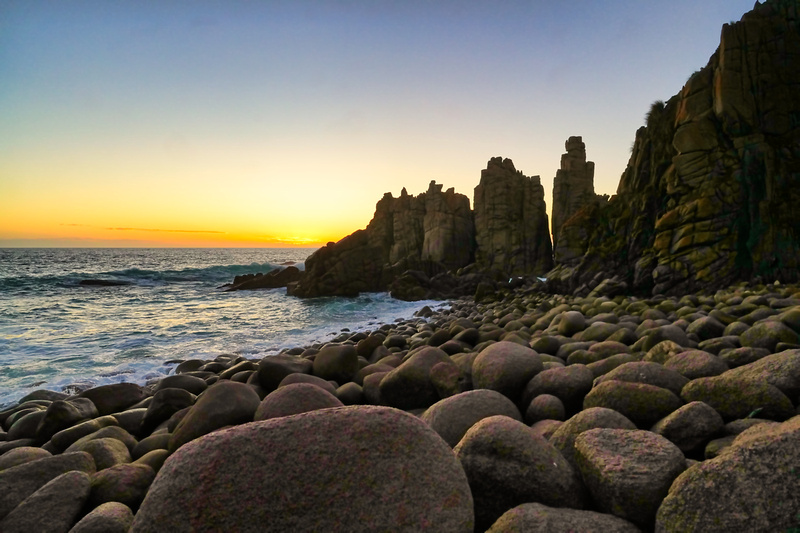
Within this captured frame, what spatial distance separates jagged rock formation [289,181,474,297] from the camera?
3578 cm

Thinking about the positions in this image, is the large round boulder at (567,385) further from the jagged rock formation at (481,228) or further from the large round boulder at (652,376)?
the jagged rock formation at (481,228)

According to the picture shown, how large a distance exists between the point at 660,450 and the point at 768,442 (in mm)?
414

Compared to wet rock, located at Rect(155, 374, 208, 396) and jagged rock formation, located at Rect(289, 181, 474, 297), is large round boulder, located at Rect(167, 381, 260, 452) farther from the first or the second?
jagged rock formation, located at Rect(289, 181, 474, 297)

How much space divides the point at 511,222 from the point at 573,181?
8793 mm

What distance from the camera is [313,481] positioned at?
1.72 metres

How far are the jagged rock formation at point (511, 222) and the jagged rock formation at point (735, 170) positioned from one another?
30.6 metres

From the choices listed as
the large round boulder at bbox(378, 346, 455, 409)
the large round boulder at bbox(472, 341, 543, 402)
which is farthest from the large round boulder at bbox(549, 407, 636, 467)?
the large round boulder at bbox(378, 346, 455, 409)

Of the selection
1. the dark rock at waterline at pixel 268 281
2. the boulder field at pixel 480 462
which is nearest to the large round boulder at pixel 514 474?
the boulder field at pixel 480 462

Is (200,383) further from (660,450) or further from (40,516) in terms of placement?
(660,450)

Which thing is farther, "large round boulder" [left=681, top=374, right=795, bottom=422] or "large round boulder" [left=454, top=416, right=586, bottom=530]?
"large round boulder" [left=681, top=374, right=795, bottom=422]

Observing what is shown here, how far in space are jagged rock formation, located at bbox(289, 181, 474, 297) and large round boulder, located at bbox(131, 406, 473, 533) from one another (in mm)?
32559

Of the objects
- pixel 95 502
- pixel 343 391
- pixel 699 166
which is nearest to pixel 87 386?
pixel 343 391

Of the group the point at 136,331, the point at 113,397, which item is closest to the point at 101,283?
the point at 136,331

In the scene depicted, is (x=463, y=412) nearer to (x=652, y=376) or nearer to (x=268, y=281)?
(x=652, y=376)
